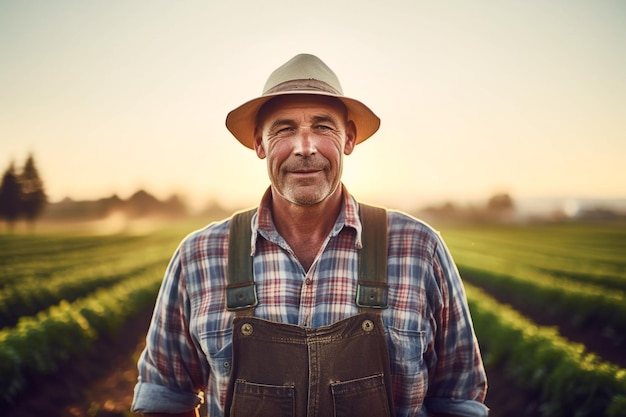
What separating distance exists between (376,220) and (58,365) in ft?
20.1

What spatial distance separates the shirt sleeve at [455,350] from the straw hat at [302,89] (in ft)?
2.39

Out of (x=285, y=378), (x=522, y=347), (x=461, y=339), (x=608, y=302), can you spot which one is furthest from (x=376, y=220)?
(x=608, y=302)

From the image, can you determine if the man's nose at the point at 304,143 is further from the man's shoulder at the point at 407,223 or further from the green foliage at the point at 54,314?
the green foliage at the point at 54,314

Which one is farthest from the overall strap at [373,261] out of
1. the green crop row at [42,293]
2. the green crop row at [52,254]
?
the green crop row at [52,254]

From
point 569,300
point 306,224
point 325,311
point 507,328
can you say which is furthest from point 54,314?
point 569,300

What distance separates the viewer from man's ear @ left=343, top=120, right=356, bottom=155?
2.30m

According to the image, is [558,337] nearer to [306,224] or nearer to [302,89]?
[306,224]

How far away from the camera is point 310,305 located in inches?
76.0

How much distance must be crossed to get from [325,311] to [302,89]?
988mm

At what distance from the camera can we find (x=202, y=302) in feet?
6.62

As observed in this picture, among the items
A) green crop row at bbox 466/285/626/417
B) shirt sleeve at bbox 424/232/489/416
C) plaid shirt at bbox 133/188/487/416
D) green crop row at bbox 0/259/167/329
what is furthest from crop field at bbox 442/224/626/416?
green crop row at bbox 0/259/167/329

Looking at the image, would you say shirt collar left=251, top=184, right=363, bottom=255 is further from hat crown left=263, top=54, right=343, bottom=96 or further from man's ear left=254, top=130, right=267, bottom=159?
hat crown left=263, top=54, right=343, bottom=96

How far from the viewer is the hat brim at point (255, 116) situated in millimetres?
2125

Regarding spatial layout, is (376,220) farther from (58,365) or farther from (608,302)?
(608,302)
